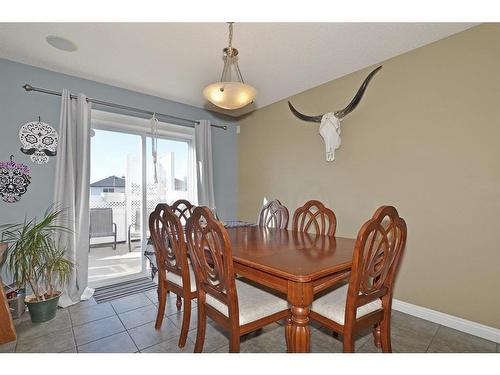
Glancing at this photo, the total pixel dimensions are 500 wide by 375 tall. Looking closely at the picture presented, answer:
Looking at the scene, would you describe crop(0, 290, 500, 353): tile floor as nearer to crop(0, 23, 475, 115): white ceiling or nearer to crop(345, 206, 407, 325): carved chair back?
crop(345, 206, 407, 325): carved chair back

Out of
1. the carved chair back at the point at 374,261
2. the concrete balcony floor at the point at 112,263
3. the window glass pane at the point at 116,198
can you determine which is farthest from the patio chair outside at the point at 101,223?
the carved chair back at the point at 374,261

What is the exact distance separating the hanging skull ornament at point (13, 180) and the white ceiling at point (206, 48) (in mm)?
1018

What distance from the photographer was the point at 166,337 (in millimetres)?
1899

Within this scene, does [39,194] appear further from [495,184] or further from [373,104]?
[495,184]

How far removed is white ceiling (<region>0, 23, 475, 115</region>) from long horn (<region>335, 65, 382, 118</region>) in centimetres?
13

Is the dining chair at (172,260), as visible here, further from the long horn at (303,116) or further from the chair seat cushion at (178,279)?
the long horn at (303,116)

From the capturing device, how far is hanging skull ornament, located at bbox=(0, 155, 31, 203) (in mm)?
2348

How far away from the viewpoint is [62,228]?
2510 millimetres

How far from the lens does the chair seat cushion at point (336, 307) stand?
1.36 metres

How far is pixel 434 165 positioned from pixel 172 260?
231cm

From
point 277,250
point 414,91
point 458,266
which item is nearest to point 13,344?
point 277,250

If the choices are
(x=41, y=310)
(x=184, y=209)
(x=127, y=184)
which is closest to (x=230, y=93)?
(x=184, y=209)

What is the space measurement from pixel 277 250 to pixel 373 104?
1872 mm
